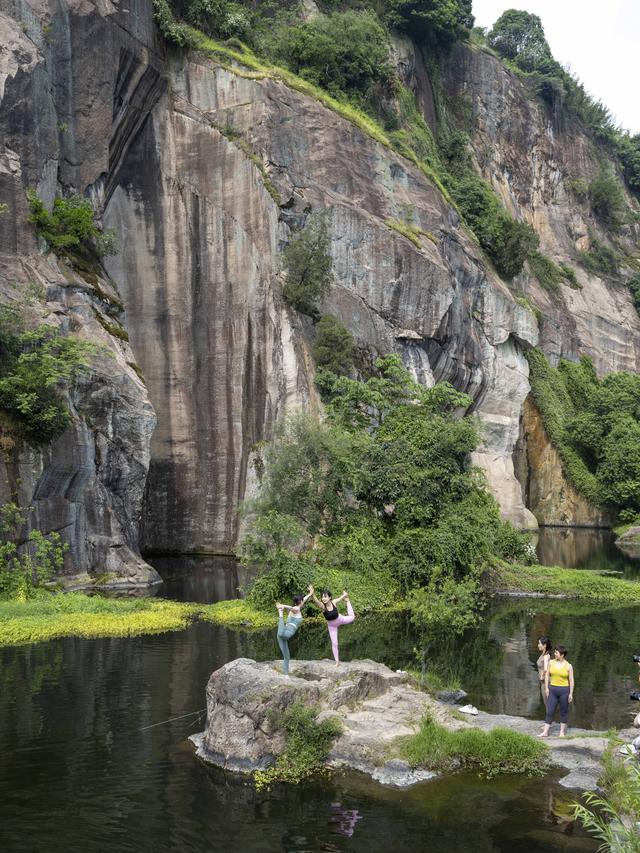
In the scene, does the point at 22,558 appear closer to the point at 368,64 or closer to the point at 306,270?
the point at 306,270

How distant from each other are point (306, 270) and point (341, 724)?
2751cm

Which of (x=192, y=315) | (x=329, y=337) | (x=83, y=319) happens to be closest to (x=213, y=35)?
(x=192, y=315)

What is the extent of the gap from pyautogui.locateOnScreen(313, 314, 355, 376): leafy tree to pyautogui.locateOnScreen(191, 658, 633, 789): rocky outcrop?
24.3 metres

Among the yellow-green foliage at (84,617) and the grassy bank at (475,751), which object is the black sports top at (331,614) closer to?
the grassy bank at (475,751)

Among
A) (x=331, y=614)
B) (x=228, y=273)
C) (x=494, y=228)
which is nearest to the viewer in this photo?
(x=331, y=614)

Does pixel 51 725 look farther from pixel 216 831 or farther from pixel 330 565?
pixel 330 565

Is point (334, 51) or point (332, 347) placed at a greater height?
point (334, 51)

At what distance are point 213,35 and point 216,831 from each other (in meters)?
41.7

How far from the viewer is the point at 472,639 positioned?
21.2 m

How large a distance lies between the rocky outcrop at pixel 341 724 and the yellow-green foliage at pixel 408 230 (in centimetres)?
3237

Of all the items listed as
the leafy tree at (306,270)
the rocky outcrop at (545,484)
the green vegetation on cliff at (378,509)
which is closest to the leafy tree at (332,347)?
the leafy tree at (306,270)

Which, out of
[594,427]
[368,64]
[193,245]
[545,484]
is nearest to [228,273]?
[193,245]

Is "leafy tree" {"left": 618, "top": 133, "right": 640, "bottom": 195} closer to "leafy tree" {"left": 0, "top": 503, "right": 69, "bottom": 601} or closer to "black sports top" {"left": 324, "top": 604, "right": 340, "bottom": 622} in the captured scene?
"leafy tree" {"left": 0, "top": 503, "right": 69, "bottom": 601}

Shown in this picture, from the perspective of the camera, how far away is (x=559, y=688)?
1275cm
